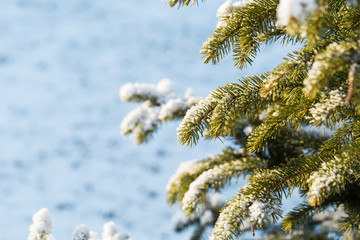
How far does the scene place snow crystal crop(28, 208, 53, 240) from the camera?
1.28 metres

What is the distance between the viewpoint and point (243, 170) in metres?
1.58

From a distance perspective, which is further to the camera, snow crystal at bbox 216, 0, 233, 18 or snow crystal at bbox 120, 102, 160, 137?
snow crystal at bbox 120, 102, 160, 137

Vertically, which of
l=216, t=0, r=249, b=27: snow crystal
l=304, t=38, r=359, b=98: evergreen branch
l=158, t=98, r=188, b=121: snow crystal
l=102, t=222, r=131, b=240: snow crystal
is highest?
l=158, t=98, r=188, b=121: snow crystal

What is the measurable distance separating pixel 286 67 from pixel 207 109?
11.0 inches

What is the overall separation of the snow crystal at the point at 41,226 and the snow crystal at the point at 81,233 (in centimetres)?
9

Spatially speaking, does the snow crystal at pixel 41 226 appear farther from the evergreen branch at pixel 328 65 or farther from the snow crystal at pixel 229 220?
the evergreen branch at pixel 328 65

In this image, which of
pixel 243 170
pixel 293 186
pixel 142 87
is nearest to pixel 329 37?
pixel 293 186

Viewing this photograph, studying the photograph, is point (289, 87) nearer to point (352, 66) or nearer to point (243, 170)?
point (352, 66)

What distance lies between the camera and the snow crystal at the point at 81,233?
52.9 inches

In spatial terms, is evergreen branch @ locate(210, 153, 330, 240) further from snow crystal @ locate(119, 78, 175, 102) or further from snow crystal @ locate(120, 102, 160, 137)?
snow crystal @ locate(119, 78, 175, 102)

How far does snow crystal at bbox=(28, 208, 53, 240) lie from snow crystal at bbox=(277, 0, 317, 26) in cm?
111

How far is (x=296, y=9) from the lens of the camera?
70 cm

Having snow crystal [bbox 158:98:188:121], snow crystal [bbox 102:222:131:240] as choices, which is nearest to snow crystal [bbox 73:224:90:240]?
snow crystal [bbox 102:222:131:240]

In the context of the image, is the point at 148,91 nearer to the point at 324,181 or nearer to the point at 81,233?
the point at 81,233
